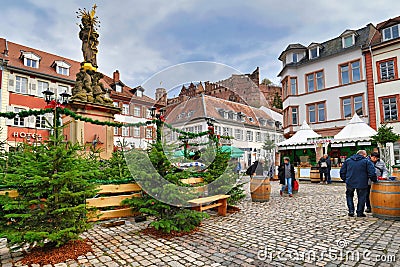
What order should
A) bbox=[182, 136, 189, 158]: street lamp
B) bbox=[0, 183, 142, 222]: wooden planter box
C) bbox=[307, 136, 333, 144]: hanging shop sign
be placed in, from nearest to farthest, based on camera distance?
bbox=[182, 136, 189, 158]: street lamp → bbox=[0, 183, 142, 222]: wooden planter box → bbox=[307, 136, 333, 144]: hanging shop sign

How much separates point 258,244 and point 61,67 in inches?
1191

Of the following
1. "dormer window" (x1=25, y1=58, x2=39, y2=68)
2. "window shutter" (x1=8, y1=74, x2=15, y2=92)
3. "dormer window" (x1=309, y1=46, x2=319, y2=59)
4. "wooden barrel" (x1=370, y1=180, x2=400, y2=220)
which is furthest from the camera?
"dormer window" (x1=309, y1=46, x2=319, y2=59)

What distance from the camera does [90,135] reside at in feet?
28.4

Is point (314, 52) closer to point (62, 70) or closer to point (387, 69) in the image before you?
point (387, 69)

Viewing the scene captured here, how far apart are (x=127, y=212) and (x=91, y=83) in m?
5.17

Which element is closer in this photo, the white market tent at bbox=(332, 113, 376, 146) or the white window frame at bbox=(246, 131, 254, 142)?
the white window frame at bbox=(246, 131, 254, 142)

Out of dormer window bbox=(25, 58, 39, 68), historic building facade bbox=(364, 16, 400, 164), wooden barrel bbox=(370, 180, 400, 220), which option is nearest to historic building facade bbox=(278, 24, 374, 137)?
historic building facade bbox=(364, 16, 400, 164)

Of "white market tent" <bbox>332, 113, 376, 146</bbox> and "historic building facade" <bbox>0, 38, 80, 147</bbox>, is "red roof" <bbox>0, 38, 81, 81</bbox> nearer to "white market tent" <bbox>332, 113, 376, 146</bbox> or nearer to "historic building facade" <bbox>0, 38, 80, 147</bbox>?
"historic building facade" <bbox>0, 38, 80, 147</bbox>

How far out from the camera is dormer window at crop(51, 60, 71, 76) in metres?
28.2

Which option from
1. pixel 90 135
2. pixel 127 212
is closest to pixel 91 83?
pixel 90 135

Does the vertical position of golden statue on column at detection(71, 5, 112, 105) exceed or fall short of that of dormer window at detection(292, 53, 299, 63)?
it falls short


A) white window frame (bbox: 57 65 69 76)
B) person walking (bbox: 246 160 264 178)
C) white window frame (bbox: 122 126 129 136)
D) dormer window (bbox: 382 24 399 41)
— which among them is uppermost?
dormer window (bbox: 382 24 399 41)

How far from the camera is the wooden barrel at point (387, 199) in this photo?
634cm

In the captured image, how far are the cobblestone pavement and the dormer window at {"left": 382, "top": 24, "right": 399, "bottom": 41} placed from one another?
2209 centimetres
